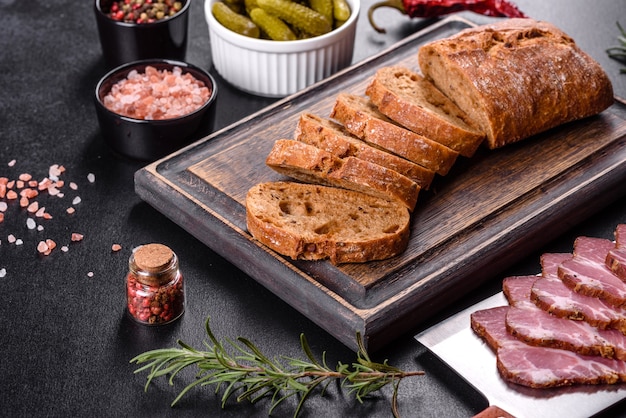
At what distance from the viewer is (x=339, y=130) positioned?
370 centimetres

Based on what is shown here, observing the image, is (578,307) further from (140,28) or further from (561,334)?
(140,28)

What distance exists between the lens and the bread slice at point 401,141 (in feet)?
11.5

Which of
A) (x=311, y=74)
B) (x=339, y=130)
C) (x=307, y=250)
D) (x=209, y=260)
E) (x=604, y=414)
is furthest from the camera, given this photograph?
(x=311, y=74)

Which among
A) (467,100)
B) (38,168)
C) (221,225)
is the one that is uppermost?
(467,100)

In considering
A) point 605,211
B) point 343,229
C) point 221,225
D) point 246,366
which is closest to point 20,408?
point 246,366

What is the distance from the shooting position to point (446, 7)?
471 cm

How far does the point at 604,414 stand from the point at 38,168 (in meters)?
2.49

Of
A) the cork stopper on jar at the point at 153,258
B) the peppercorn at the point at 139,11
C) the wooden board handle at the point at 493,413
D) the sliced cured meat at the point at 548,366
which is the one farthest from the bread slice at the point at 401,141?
the peppercorn at the point at 139,11

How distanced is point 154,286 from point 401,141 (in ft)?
3.62

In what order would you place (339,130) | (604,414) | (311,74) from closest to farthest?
1. (604,414)
2. (339,130)
3. (311,74)

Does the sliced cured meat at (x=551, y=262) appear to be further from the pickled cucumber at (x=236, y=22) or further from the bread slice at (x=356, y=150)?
the pickled cucumber at (x=236, y=22)

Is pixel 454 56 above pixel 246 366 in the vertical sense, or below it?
above

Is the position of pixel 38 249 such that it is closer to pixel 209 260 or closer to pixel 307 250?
pixel 209 260

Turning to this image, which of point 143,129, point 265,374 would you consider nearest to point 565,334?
point 265,374
